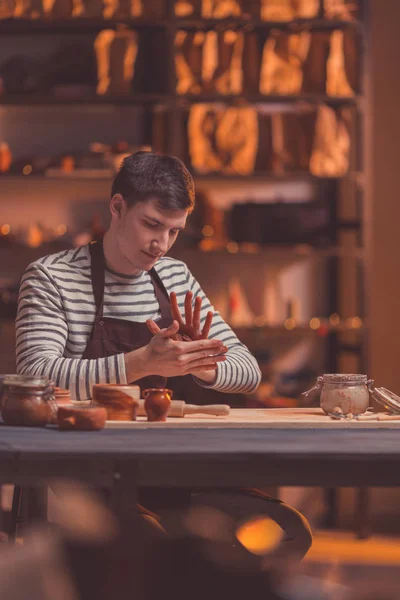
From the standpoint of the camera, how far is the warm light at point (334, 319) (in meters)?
4.59

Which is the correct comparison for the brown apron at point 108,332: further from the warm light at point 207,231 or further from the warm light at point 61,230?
the warm light at point 61,230

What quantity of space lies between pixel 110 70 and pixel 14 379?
9.72 ft

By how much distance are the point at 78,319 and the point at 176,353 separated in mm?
439

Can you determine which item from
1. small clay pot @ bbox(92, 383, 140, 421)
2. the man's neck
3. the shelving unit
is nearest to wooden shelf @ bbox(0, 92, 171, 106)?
the shelving unit

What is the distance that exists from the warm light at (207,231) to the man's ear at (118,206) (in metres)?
2.06

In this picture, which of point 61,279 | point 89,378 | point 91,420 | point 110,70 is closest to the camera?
point 91,420

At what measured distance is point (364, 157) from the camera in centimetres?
457

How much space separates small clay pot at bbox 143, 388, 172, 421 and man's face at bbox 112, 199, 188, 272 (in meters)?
0.55

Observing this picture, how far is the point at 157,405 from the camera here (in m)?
1.97

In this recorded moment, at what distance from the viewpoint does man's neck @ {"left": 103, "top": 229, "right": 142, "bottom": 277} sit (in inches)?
97.9

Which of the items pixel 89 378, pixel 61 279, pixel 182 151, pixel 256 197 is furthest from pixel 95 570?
pixel 256 197

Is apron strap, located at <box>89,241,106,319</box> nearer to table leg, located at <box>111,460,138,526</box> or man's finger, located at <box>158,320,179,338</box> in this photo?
man's finger, located at <box>158,320,179,338</box>

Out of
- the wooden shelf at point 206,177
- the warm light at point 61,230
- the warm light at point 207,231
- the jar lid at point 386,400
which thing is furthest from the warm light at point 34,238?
the jar lid at point 386,400

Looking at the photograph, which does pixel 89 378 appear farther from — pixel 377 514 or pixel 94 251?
pixel 377 514
